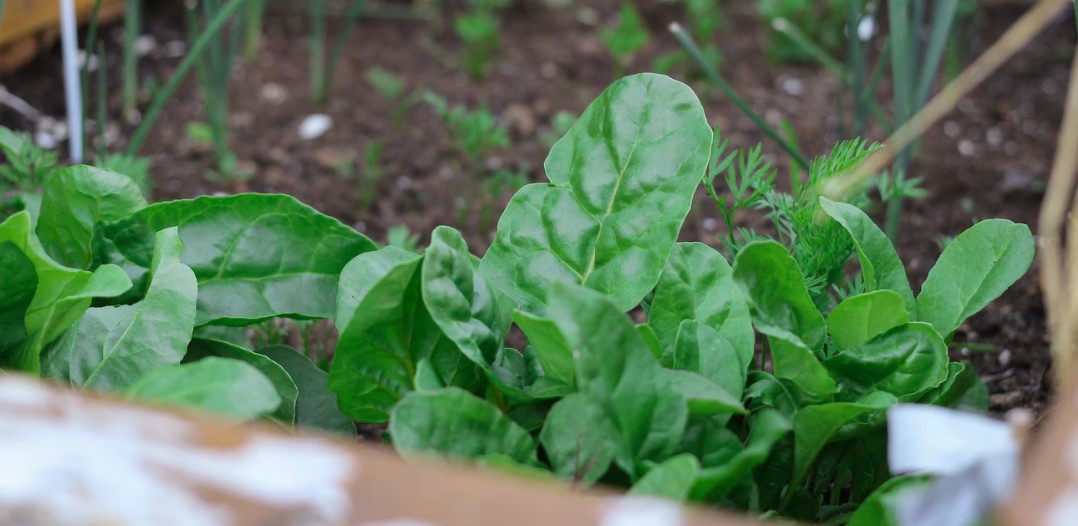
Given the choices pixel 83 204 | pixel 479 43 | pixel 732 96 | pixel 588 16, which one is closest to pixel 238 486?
pixel 83 204

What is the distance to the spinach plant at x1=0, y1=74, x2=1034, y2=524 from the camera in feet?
2.58

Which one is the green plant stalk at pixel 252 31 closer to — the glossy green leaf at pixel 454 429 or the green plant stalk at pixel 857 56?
the green plant stalk at pixel 857 56

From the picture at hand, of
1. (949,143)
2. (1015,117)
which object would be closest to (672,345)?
(949,143)

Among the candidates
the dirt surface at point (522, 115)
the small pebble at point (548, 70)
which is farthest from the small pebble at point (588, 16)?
the small pebble at point (548, 70)

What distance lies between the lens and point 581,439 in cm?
78

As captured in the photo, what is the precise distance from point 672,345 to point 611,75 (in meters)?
1.54

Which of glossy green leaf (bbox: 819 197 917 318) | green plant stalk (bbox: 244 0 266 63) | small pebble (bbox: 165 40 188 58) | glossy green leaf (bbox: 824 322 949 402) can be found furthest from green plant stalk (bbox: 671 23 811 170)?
small pebble (bbox: 165 40 188 58)

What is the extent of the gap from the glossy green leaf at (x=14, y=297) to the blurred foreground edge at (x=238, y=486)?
1.18 feet

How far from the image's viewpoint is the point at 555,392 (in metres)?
0.86

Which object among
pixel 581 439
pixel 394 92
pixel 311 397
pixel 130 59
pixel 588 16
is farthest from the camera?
pixel 588 16

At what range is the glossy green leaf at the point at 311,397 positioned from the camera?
990 millimetres

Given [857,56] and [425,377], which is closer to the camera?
[425,377]

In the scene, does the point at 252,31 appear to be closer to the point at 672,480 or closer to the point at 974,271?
the point at 974,271

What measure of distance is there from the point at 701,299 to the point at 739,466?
22 centimetres
